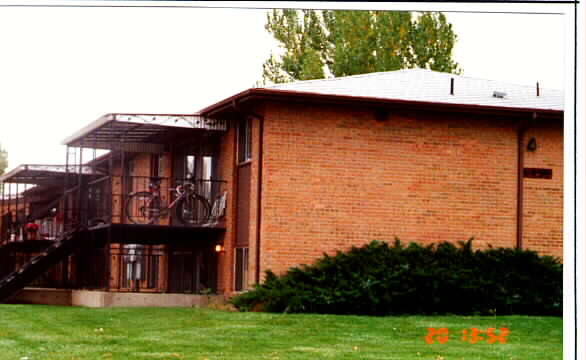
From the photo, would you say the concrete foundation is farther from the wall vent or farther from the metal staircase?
the wall vent

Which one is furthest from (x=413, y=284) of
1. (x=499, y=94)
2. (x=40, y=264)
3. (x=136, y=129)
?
(x=40, y=264)

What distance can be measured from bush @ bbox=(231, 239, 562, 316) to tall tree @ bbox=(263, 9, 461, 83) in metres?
17.9

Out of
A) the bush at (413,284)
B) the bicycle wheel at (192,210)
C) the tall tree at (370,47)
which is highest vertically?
the tall tree at (370,47)

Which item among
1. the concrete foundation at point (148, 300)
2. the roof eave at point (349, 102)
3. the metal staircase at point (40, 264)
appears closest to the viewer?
the roof eave at point (349, 102)

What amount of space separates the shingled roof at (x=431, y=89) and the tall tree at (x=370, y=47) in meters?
12.9

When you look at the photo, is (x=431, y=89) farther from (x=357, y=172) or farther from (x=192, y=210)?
(x=192, y=210)

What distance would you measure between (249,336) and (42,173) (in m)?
18.6

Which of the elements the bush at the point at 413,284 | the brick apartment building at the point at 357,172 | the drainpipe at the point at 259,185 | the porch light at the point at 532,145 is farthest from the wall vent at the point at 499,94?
the drainpipe at the point at 259,185

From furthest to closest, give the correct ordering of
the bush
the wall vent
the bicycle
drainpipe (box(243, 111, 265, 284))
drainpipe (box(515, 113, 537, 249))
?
the wall vent < the bicycle < drainpipe (box(515, 113, 537, 249)) < drainpipe (box(243, 111, 265, 284)) < the bush

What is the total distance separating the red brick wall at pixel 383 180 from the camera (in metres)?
19.9

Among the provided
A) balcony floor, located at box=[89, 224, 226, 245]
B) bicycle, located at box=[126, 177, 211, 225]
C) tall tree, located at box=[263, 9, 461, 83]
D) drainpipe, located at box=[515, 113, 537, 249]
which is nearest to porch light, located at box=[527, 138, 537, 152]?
drainpipe, located at box=[515, 113, 537, 249]

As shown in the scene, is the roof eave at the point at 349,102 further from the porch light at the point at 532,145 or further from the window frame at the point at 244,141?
the porch light at the point at 532,145

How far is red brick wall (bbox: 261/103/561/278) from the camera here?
19.9 meters

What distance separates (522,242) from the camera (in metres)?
21.2
